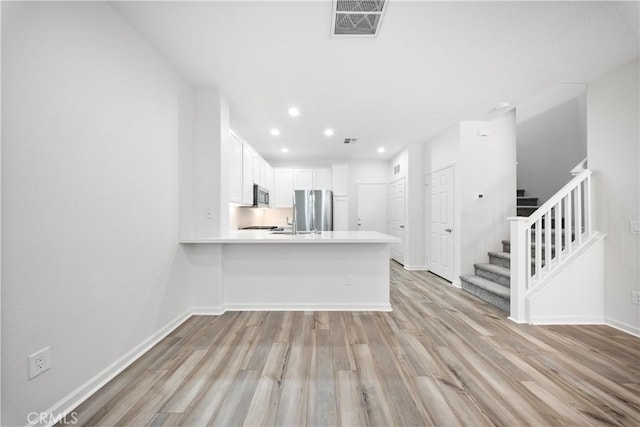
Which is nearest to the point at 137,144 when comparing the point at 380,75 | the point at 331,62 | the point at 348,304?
the point at 331,62

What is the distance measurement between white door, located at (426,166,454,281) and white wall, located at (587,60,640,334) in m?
1.73

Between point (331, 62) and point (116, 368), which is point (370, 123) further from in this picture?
point (116, 368)

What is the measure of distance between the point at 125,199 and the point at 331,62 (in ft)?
6.86

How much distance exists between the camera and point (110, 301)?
5.59 ft

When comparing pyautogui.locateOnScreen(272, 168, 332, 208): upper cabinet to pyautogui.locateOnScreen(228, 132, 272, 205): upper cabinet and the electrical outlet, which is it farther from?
the electrical outlet

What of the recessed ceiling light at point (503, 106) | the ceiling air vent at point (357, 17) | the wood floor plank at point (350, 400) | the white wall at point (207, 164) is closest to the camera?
the wood floor plank at point (350, 400)

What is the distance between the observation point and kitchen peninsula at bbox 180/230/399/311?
2955 millimetres

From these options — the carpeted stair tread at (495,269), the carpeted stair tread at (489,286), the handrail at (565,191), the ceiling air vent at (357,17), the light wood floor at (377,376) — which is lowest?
the light wood floor at (377,376)

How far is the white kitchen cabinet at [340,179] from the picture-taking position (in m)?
6.22

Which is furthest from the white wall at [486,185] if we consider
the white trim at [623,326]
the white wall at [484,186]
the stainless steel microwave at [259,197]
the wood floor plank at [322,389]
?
the stainless steel microwave at [259,197]

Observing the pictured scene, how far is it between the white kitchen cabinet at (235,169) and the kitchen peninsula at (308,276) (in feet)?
2.38

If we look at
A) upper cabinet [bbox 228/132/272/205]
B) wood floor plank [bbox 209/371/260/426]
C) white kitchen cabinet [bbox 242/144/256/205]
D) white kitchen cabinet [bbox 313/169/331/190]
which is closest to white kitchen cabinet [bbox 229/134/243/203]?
upper cabinet [bbox 228/132/272/205]

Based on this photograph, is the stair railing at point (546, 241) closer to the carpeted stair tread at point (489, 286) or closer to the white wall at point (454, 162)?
Result: the carpeted stair tread at point (489, 286)

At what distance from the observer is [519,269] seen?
263 centimetres
